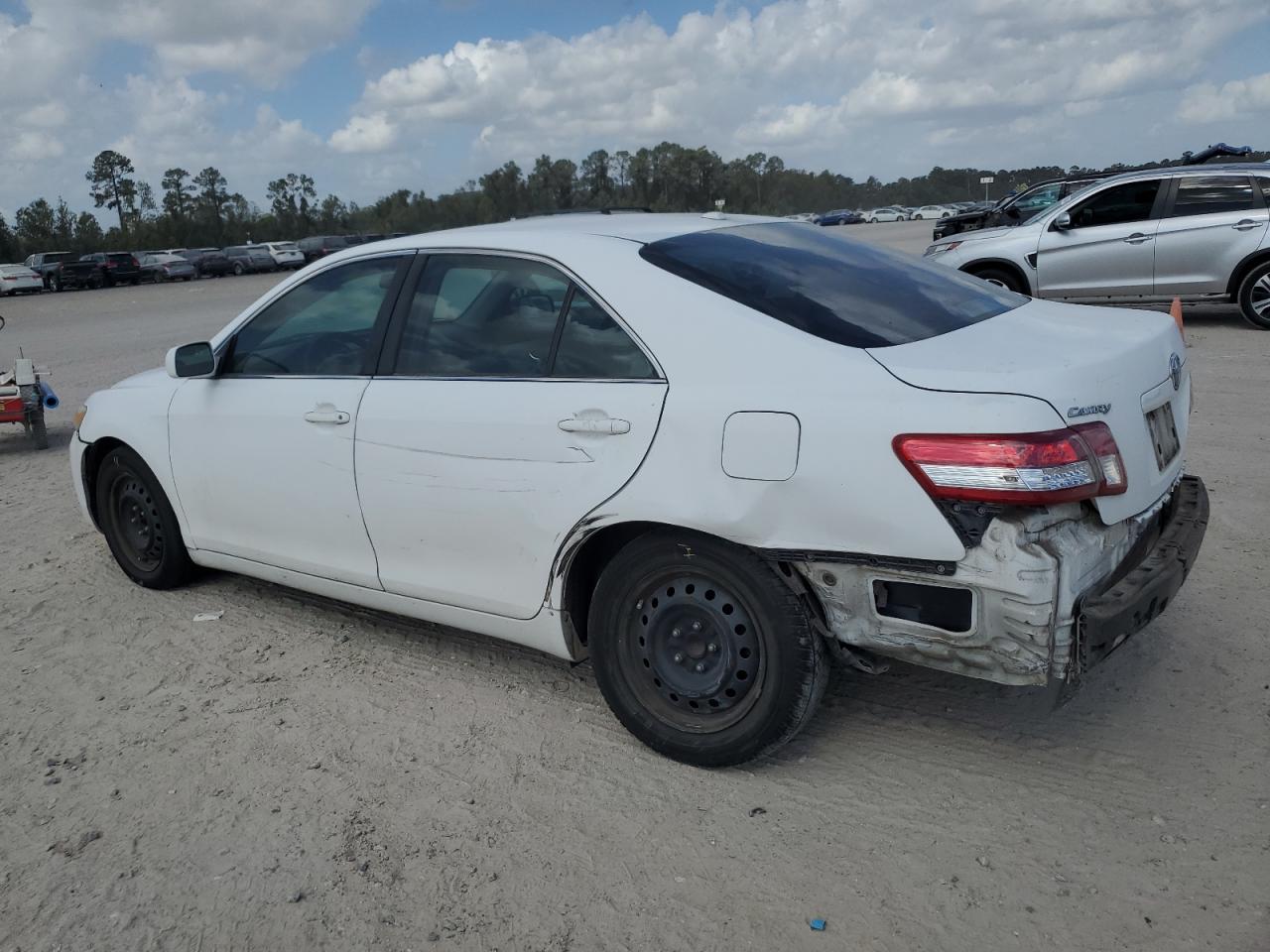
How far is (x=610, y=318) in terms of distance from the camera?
11.0 ft

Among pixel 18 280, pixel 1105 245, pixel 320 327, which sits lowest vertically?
pixel 18 280

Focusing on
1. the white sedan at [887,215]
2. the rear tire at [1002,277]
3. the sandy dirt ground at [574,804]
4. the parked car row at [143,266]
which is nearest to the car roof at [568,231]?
the sandy dirt ground at [574,804]

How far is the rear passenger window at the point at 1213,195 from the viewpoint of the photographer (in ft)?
37.0

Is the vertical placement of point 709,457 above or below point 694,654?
above

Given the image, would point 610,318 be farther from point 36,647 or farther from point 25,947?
point 36,647

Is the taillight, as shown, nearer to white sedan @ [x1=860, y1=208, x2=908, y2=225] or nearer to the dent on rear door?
the dent on rear door

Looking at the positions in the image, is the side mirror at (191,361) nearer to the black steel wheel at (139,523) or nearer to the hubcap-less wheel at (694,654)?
the black steel wheel at (139,523)

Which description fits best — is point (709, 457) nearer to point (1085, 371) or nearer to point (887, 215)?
point (1085, 371)

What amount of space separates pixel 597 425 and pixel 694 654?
76cm

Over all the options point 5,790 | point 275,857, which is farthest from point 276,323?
point 275,857

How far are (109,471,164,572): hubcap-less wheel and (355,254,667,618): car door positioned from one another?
5.42 ft

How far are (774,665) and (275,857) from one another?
5.00ft

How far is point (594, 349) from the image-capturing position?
3.38m

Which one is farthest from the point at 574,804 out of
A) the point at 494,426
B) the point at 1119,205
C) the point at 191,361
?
the point at 1119,205
